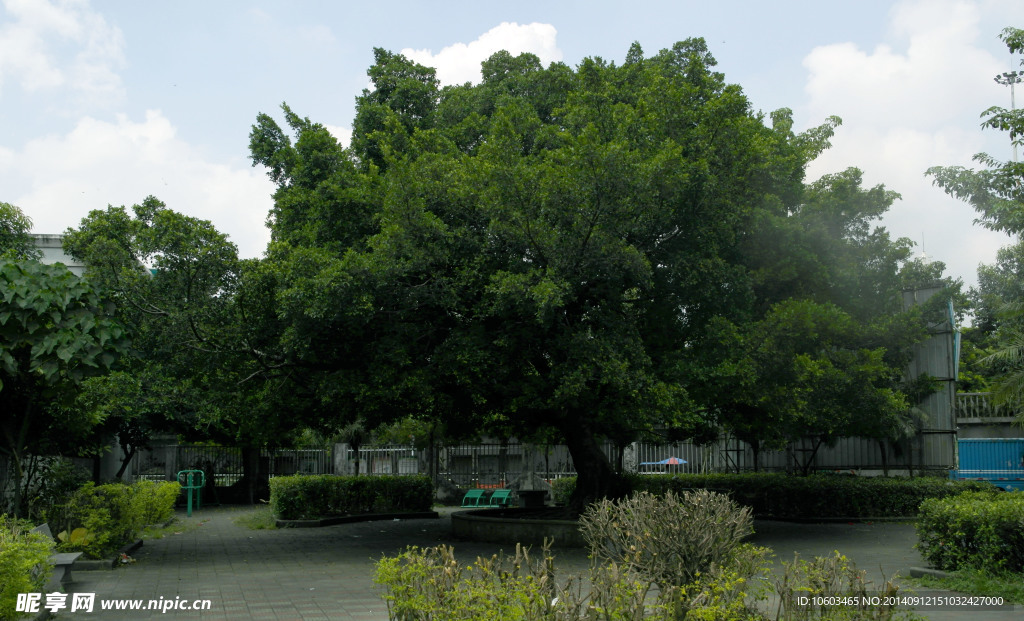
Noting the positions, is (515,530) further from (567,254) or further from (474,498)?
(474,498)

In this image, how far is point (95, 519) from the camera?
1191 cm

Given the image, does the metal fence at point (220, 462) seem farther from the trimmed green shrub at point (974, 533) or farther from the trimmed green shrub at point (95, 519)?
the trimmed green shrub at point (974, 533)

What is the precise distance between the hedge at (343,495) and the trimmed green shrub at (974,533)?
13286 mm

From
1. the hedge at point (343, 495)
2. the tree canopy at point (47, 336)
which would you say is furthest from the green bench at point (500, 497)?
the tree canopy at point (47, 336)

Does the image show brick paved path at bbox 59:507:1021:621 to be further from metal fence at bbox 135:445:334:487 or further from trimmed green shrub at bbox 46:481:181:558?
metal fence at bbox 135:445:334:487

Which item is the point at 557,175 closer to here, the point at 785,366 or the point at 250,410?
the point at 785,366

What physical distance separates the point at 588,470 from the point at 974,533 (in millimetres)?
7509

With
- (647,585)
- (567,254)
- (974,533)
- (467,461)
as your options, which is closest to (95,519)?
(567,254)

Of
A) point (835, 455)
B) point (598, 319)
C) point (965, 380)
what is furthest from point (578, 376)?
→ point (965, 380)

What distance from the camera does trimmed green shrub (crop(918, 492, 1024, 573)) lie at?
9.45 m

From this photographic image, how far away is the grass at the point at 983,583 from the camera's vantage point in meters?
8.66

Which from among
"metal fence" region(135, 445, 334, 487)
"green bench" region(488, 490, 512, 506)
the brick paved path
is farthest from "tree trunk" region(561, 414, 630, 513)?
"metal fence" region(135, 445, 334, 487)

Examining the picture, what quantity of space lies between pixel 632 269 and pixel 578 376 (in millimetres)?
1732

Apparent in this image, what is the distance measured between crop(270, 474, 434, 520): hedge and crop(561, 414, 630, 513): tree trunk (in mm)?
6631
